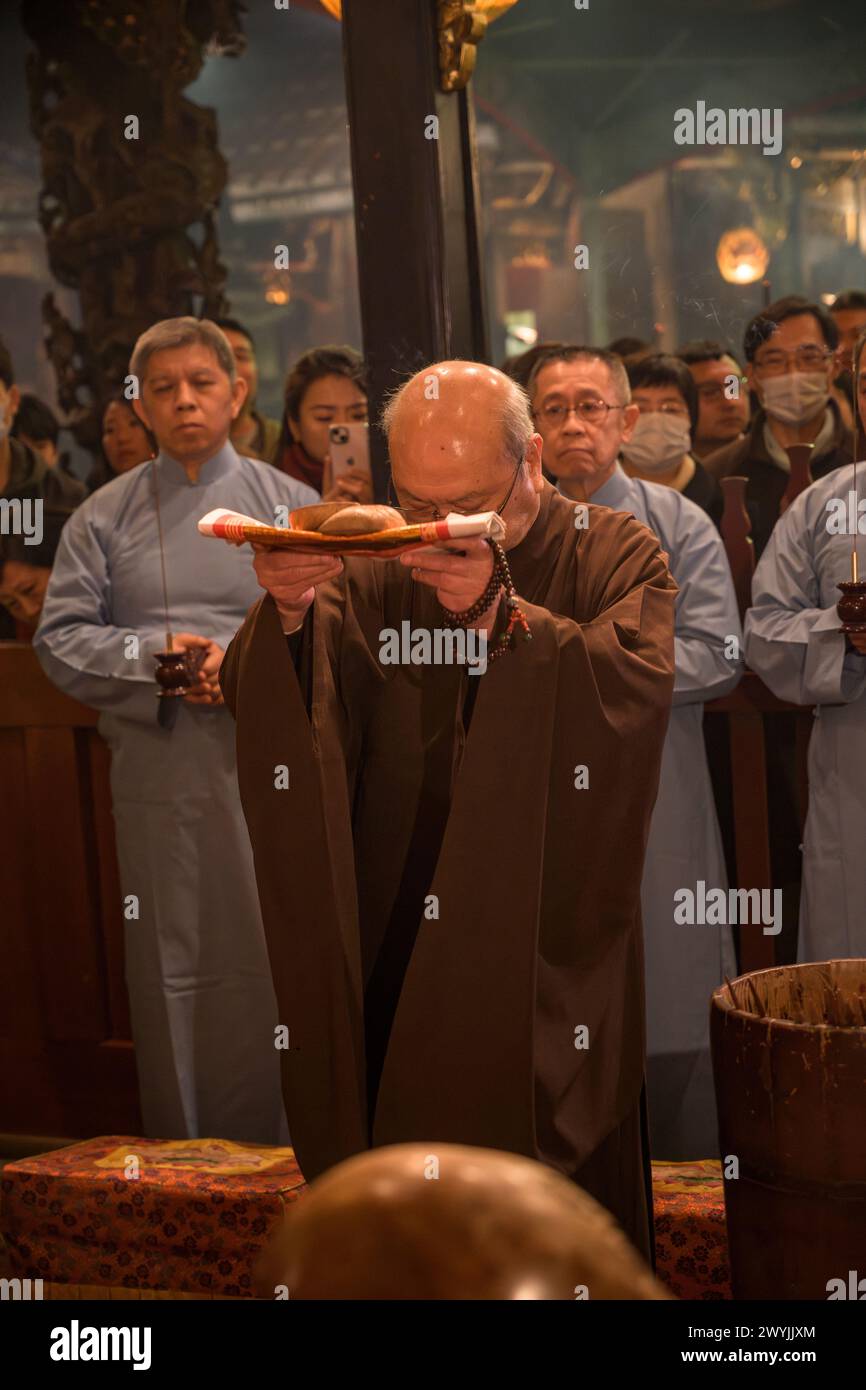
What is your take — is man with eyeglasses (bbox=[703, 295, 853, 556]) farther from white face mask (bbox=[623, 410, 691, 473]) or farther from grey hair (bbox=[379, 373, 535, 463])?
grey hair (bbox=[379, 373, 535, 463])

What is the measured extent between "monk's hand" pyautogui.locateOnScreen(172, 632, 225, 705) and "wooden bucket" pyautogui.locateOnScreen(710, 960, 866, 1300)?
189 centimetres

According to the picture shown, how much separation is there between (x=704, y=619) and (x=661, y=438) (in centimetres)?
74

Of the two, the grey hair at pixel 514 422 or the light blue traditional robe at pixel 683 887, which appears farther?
the light blue traditional robe at pixel 683 887

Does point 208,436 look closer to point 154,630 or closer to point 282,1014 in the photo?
point 154,630

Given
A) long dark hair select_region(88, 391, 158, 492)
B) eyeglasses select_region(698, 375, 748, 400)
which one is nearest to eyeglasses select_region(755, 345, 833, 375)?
eyeglasses select_region(698, 375, 748, 400)

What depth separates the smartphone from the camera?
4426 millimetres

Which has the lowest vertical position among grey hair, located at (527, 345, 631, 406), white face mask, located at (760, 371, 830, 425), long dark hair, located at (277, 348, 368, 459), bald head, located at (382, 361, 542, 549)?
bald head, located at (382, 361, 542, 549)

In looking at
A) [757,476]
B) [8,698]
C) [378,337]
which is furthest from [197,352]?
[757,476]

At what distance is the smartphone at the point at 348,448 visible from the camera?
443 centimetres

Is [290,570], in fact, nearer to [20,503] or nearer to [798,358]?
[798,358]

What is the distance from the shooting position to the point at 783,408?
4.43 m

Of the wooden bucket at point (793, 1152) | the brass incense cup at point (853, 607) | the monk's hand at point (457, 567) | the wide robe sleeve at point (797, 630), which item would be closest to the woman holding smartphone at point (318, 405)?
the wide robe sleeve at point (797, 630)

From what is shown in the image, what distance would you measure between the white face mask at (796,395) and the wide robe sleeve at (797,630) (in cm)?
44

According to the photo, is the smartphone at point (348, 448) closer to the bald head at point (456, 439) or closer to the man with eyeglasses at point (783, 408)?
the man with eyeglasses at point (783, 408)
